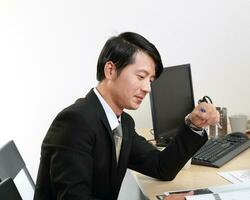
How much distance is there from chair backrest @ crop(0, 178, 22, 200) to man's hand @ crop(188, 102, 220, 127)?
683mm

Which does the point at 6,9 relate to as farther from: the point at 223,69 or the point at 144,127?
the point at 223,69

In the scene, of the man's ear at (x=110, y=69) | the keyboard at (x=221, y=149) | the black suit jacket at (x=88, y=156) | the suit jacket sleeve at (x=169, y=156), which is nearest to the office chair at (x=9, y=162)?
the black suit jacket at (x=88, y=156)

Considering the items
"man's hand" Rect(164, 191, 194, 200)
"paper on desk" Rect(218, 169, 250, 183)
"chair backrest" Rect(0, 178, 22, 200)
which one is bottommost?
"paper on desk" Rect(218, 169, 250, 183)

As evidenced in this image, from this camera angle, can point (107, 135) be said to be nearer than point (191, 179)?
Yes

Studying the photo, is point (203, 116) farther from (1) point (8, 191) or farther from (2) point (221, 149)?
(1) point (8, 191)

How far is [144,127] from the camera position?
2.30 meters

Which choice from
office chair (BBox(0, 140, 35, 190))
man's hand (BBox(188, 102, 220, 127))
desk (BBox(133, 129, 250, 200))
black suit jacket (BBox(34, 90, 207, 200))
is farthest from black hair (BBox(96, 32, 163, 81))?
office chair (BBox(0, 140, 35, 190))

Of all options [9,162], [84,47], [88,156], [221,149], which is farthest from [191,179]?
[84,47]

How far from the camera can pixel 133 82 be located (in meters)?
1.25

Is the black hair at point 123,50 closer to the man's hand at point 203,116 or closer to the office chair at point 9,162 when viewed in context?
the man's hand at point 203,116

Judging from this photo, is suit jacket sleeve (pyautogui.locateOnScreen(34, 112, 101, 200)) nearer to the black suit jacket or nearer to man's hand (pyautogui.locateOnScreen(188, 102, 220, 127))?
the black suit jacket

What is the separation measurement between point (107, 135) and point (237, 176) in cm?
51

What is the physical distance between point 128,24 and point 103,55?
954 millimetres

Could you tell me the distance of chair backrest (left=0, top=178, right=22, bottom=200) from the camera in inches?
41.3
